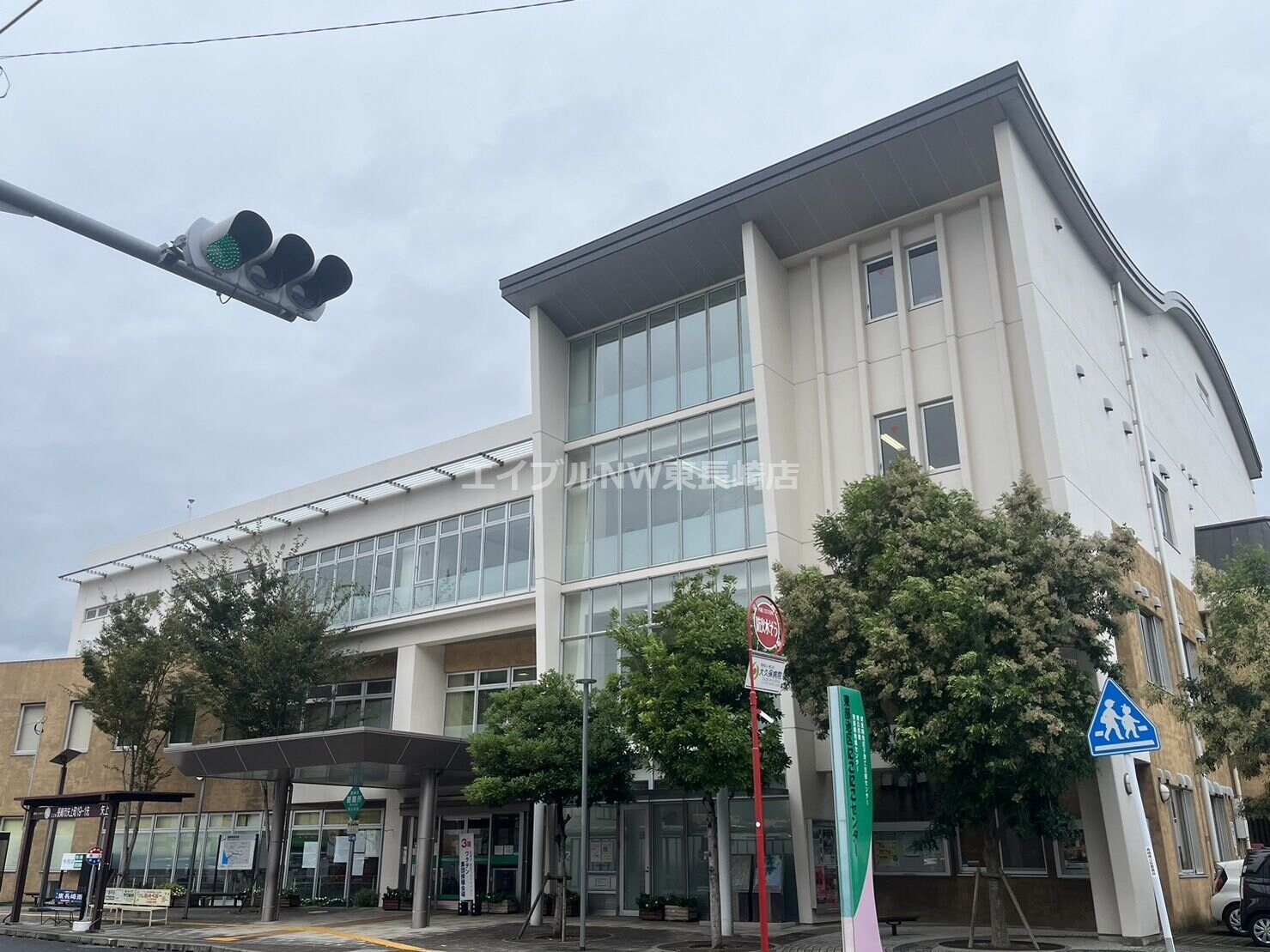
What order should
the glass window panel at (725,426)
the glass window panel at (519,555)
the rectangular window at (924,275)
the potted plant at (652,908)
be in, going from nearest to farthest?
the potted plant at (652,908)
the rectangular window at (924,275)
the glass window panel at (725,426)
the glass window panel at (519,555)

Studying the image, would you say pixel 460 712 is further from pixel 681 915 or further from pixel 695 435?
pixel 695 435

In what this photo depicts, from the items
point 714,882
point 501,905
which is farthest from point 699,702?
point 501,905

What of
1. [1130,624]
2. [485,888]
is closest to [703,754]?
[1130,624]

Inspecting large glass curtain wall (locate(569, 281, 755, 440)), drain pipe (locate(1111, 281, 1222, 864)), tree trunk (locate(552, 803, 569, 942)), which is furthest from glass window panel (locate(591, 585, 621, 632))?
drain pipe (locate(1111, 281, 1222, 864))

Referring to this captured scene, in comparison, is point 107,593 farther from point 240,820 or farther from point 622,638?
point 622,638

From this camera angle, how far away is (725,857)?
790 inches

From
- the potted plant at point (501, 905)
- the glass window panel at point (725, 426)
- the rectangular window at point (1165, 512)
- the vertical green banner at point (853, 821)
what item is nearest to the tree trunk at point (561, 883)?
the potted plant at point (501, 905)

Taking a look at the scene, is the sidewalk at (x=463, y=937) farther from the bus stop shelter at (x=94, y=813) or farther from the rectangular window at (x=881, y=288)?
the rectangular window at (x=881, y=288)

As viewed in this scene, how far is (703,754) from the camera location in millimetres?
17359

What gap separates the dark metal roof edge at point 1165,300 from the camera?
70.2 ft

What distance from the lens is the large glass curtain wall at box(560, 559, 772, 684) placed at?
24094mm

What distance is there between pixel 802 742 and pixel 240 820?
66.8 ft

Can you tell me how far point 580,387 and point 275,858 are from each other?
539 inches

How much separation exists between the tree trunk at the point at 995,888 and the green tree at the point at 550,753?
674 centimetres
